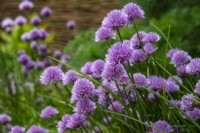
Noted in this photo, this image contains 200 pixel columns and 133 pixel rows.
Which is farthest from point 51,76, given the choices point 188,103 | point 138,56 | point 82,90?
point 188,103

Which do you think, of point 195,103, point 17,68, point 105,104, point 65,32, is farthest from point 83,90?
point 65,32

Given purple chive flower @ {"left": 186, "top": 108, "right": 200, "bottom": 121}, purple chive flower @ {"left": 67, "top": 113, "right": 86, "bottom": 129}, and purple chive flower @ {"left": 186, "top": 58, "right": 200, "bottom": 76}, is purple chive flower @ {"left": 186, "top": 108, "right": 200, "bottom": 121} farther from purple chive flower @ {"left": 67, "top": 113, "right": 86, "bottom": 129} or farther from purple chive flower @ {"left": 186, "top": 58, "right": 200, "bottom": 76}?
purple chive flower @ {"left": 67, "top": 113, "right": 86, "bottom": 129}

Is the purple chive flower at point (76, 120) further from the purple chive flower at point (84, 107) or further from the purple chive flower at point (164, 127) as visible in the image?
the purple chive flower at point (164, 127)

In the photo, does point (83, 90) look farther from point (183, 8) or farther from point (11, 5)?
point (11, 5)

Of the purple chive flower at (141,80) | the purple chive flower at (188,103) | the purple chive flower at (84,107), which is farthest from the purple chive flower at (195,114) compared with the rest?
the purple chive flower at (84,107)

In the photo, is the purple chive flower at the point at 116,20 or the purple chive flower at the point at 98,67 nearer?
the purple chive flower at the point at 116,20
